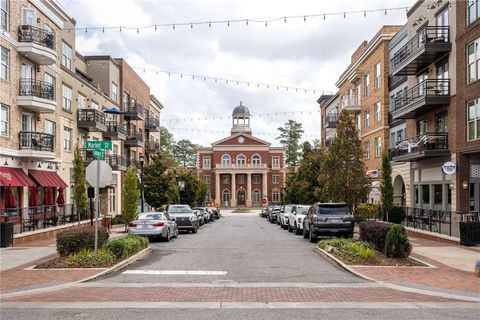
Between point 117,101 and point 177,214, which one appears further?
point 117,101

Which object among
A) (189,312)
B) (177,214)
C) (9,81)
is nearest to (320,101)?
(177,214)

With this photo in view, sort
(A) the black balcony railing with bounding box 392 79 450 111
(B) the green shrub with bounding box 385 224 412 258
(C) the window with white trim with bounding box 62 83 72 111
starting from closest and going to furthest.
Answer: (B) the green shrub with bounding box 385 224 412 258 → (A) the black balcony railing with bounding box 392 79 450 111 → (C) the window with white trim with bounding box 62 83 72 111

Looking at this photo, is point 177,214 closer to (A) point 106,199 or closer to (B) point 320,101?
(A) point 106,199

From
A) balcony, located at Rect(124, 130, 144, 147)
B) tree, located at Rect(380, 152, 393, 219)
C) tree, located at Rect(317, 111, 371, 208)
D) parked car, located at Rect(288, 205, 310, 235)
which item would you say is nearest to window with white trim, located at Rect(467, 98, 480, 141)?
tree, located at Rect(380, 152, 393, 219)

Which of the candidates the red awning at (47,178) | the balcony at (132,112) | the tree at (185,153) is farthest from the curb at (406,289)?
the tree at (185,153)

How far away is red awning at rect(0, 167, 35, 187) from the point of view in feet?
81.0

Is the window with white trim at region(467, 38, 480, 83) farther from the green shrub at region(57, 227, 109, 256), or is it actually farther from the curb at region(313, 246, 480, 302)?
the green shrub at region(57, 227, 109, 256)

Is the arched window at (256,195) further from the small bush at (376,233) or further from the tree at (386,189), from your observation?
the small bush at (376,233)

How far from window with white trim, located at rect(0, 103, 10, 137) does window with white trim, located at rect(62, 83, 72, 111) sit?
320 inches

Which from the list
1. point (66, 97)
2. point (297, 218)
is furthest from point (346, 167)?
point (66, 97)

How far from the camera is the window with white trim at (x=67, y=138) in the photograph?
34.8 meters

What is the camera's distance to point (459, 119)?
26.4 meters

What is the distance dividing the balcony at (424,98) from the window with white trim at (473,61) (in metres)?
2.34

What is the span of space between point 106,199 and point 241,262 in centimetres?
2905
